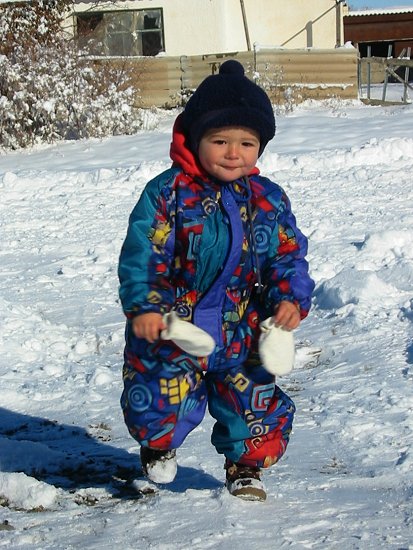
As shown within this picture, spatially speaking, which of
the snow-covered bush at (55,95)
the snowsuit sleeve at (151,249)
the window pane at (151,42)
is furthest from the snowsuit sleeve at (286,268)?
the window pane at (151,42)

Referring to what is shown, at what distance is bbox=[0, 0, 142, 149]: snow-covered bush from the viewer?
486 inches

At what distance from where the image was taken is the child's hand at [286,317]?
297 cm

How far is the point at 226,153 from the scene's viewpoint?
3.04m

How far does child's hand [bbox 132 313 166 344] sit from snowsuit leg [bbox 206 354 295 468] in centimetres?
38

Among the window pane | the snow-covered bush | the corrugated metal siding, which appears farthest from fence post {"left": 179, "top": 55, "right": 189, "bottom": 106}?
the snow-covered bush

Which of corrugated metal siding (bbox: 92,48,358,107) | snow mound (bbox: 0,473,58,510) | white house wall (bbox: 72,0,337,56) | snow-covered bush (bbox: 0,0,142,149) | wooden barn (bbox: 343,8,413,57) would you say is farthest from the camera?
wooden barn (bbox: 343,8,413,57)

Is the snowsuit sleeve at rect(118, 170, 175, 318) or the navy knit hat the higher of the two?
the navy knit hat

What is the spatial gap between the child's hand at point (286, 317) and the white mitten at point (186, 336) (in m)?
0.22

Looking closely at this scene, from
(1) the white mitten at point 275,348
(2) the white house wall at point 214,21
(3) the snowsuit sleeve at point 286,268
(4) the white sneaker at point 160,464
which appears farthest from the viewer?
(2) the white house wall at point 214,21

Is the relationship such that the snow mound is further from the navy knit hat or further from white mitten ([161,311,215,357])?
the navy knit hat

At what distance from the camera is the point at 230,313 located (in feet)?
10.2

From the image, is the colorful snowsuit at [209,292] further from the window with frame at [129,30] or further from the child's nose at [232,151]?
the window with frame at [129,30]

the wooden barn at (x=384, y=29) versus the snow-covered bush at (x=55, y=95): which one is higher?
the snow-covered bush at (x=55, y=95)

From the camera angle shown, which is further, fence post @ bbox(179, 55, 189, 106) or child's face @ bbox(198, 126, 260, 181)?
fence post @ bbox(179, 55, 189, 106)
